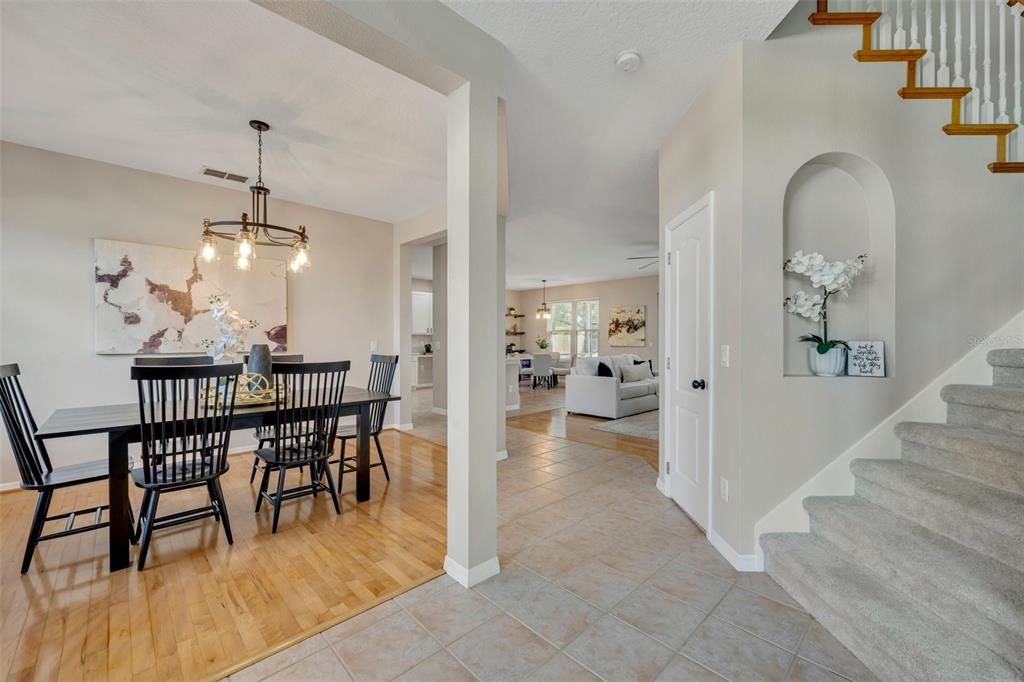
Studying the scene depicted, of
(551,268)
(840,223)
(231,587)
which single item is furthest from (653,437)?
(551,268)

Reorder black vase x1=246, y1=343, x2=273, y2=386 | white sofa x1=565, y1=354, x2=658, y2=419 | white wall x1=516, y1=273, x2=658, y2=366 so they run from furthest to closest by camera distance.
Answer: white wall x1=516, y1=273, x2=658, y2=366 < white sofa x1=565, y1=354, x2=658, y2=419 < black vase x1=246, y1=343, x2=273, y2=386

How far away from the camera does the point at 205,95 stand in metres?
2.69

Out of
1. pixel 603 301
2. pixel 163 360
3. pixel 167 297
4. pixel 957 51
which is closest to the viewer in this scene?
pixel 957 51

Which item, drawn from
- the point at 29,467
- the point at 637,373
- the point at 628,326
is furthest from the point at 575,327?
the point at 29,467

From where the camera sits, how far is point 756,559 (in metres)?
2.18

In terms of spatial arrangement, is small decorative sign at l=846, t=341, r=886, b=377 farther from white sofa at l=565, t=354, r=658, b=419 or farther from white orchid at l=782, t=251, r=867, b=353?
white sofa at l=565, t=354, r=658, b=419

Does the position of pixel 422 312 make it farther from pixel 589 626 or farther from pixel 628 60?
pixel 589 626

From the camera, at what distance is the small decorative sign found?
7.29ft

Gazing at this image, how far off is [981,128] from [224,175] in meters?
5.58

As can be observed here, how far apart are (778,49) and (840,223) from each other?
101 cm

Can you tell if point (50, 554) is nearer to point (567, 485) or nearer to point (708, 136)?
point (567, 485)

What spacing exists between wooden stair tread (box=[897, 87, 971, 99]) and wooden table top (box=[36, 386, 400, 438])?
372 centimetres

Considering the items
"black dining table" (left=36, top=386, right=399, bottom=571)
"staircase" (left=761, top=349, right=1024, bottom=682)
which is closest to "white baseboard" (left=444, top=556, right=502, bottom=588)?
"staircase" (left=761, top=349, right=1024, bottom=682)

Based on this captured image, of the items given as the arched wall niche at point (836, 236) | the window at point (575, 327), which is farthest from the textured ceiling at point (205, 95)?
the window at point (575, 327)
